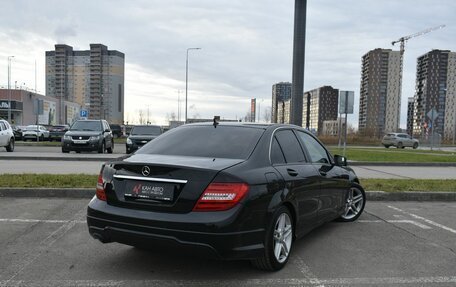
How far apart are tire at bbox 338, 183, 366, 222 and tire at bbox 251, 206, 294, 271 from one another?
7.38 feet

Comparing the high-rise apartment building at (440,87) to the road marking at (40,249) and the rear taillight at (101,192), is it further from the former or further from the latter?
the rear taillight at (101,192)

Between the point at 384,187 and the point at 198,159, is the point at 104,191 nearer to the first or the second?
the point at 198,159

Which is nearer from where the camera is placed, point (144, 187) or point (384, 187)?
point (144, 187)

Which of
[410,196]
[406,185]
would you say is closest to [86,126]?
[406,185]

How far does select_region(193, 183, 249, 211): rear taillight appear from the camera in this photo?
3666mm

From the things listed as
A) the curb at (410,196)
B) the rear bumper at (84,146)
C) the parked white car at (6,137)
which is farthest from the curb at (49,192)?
the parked white car at (6,137)

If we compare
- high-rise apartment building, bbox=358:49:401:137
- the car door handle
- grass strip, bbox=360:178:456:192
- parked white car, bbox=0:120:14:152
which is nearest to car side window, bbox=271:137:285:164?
the car door handle

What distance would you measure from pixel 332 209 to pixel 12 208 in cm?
519

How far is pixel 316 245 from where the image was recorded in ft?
17.1

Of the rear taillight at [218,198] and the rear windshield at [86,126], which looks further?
the rear windshield at [86,126]

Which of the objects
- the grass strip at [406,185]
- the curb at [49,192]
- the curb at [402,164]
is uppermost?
the grass strip at [406,185]

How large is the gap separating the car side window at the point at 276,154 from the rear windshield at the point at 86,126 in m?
16.9

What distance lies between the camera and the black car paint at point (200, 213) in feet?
11.9

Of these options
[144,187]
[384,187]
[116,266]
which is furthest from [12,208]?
[384,187]
